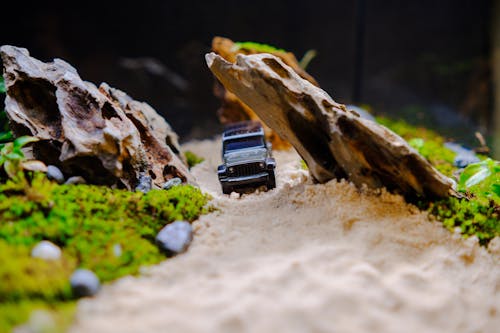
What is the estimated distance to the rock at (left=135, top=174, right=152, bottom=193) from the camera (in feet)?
14.3

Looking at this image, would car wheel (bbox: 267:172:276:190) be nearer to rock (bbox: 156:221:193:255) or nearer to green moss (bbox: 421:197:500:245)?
rock (bbox: 156:221:193:255)

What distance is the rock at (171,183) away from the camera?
15.1 ft

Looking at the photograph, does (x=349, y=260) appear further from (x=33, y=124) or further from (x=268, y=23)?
(x=268, y=23)

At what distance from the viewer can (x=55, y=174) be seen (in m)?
4.03

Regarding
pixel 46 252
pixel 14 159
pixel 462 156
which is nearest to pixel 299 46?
pixel 462 156

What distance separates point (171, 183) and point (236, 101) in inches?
130

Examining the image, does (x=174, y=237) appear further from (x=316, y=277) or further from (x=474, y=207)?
(x=474, y=207)

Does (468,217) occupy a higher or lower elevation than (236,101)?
lower

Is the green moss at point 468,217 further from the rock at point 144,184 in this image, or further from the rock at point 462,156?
the rock at point 144,184

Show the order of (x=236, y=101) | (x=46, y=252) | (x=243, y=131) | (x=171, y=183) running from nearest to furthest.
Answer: (x=46, y=252), (x=171, y=183), (x=243, y=131), (x=236, y=101)

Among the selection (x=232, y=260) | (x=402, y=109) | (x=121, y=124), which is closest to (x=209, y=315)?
(x=232, y=260)

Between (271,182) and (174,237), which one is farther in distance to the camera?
(271,182)

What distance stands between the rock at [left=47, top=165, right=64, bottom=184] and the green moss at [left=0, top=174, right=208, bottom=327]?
0.26ft

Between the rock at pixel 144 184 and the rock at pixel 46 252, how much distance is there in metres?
1.37
